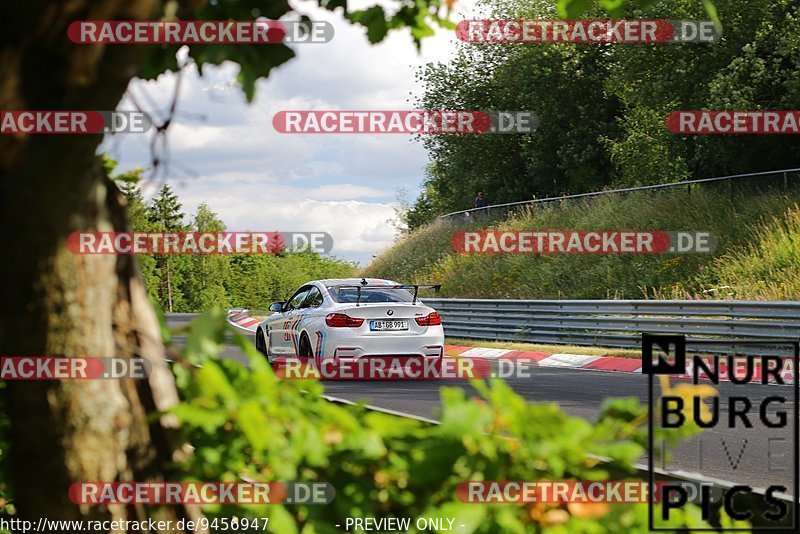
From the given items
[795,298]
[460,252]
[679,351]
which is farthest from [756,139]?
[679,351]

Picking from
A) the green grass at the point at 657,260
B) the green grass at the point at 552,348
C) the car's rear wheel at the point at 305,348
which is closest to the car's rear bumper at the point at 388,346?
the car's rear wheel at the point at 305,348

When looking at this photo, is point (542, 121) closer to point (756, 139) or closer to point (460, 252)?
point (460, 252)

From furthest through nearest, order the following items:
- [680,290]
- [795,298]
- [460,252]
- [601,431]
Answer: [460,252], [680,290], [795,298], [601,431]

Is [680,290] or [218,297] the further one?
[218,297]

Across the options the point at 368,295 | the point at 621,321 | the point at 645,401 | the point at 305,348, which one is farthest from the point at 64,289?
the point at 621,321

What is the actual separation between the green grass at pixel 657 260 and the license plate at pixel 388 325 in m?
8.32

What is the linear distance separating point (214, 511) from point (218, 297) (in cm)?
6682

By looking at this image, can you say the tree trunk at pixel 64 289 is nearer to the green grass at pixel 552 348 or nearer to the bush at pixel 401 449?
the bush at pixel 401 449

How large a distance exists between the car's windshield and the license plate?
0.50 meters

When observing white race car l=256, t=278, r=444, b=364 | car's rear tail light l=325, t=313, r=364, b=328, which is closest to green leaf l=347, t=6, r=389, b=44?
white race car l=256, t=278, r=444, b=364

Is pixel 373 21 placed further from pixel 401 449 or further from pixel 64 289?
pixel 401 449

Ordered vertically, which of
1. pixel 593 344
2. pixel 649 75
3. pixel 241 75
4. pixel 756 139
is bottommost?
pixel 593 344

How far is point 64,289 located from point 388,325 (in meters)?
12.6

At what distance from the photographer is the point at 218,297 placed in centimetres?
6831
